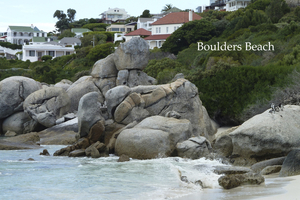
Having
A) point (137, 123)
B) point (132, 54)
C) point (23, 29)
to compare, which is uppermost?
point (23, 29)

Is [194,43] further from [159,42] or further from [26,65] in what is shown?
[26,65]

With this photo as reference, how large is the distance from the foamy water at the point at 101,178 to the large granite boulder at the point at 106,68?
8839 millimetres

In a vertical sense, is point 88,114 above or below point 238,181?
above

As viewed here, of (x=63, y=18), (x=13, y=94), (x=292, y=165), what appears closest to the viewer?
(x=292, y=165)

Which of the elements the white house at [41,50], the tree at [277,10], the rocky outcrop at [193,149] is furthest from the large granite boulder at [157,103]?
the white house at [41,50]

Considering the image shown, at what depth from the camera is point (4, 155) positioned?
17.1 meters

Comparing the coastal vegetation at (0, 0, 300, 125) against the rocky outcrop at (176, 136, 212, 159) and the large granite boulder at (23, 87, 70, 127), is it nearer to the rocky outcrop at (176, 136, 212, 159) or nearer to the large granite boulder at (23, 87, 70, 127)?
the rocky outcrop at (176, 136, 212, 159)

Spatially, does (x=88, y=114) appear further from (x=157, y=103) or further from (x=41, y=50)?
(x=41, y=50)

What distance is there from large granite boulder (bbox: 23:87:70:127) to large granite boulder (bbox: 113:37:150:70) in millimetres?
4334

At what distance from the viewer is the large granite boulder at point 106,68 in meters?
24.1

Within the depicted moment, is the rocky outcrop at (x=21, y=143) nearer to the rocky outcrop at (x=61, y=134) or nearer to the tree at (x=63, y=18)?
the rocky outcrop at (x=61, y=134)

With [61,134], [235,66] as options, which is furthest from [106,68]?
[235,66]

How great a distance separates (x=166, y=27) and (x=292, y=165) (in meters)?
62.8

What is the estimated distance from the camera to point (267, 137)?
1319 centimetres
